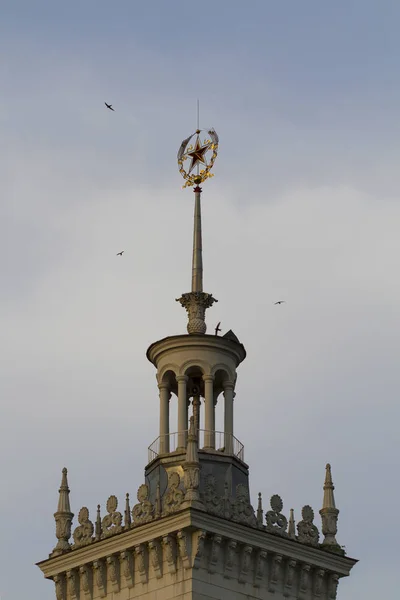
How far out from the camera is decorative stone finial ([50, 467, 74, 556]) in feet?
209

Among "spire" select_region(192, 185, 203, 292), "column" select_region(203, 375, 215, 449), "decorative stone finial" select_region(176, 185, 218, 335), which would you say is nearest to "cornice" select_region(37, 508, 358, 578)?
"column" select_region(203, 375, 215, 449)

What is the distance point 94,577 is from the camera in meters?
62.6

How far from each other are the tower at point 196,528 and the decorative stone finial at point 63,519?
0.09 ft

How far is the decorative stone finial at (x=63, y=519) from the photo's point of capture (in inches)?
2507

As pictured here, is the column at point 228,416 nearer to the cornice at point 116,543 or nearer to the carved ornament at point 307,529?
the carved ornament at point 307,529

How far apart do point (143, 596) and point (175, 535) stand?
84.2 inches

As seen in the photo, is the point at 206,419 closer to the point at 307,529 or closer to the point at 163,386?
the point at 163,386

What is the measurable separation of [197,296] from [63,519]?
7.59 m

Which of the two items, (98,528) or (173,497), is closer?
(173,497)

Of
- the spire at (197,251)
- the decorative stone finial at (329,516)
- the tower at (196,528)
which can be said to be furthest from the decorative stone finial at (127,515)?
the spire at (197,251)

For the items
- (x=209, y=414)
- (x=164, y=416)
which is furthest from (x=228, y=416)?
(x=164, y=416)

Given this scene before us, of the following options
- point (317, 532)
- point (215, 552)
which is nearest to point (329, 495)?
point (317, 532)

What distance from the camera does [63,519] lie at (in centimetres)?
6412

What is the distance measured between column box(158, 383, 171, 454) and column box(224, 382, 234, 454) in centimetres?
167
